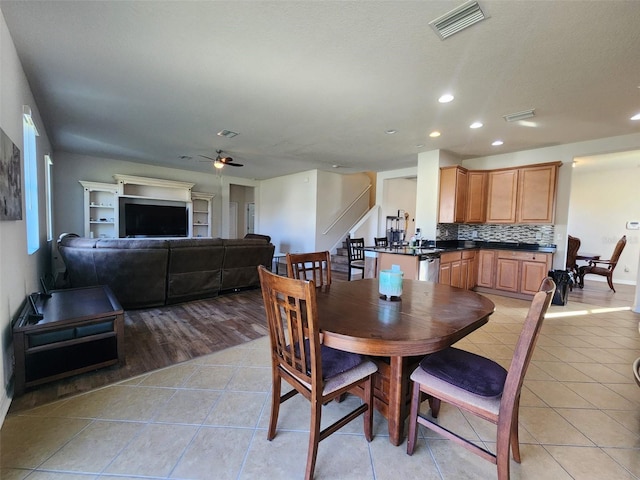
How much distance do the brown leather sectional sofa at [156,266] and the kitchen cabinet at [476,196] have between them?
13.1 ft

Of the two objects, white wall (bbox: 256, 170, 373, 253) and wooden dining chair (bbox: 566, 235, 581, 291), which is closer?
wooden dining chair (bbox: 566, 235, 581, 291)

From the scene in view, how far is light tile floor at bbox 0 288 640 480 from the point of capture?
4.63ft

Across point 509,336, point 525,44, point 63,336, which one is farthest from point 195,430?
point 525,44

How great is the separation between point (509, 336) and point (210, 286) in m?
4.03

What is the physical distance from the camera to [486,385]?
4.32ft

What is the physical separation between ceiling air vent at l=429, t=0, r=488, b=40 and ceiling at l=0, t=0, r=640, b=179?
0.05 m

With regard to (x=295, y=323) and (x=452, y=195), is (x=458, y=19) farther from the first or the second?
(x=452, y=195)

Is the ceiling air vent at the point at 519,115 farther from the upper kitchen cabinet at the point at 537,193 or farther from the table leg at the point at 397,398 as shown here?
the table leg at the point at 397,398

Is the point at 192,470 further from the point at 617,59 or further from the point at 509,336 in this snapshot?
the point at 617,59

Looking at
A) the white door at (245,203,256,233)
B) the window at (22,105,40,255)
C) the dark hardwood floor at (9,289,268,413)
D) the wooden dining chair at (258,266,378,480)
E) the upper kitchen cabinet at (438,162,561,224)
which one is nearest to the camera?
the wooden dining chair at (258,266,378,480)

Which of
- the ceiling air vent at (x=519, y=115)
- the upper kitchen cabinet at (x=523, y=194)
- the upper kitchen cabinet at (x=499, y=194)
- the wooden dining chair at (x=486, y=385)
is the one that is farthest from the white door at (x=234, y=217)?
the wooden dining chair at (x=486, y=385)

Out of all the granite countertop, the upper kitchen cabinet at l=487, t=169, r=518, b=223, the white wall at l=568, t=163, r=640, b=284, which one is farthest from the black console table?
the white wall at l=568, t=163, r=640, b=284

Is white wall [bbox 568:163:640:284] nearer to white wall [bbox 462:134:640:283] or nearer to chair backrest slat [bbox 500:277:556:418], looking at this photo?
white wall [bbox 462:134:640:283]

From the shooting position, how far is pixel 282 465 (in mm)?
1438
